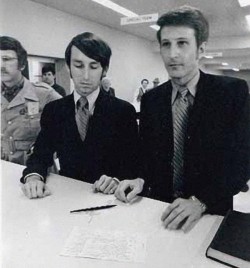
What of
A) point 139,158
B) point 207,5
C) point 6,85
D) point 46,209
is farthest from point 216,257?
point 207,5

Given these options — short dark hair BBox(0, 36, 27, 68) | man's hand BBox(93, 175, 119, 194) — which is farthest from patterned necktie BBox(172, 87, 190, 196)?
short dark hair BBox(0, 36, 27, 68)

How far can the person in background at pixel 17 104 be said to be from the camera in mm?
1469

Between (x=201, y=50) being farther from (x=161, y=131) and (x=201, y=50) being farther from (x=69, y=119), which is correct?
(x=69, y=119)

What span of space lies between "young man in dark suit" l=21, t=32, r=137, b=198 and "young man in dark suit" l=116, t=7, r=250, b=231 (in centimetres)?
15

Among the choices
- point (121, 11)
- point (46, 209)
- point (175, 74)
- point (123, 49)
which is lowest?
point (46, 209)

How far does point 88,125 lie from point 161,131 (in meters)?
0.34

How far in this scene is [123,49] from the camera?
1.92m

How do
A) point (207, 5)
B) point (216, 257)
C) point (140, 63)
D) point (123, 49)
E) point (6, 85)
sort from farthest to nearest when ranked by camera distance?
1. point (140, 63)
2. point (123, 49)
3. point (207, 5)
4. point (6, 85)
5. point (216, 257)

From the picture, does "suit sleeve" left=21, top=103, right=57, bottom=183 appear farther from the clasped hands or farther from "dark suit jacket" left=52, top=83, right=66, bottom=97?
"dark suit jacket" left=52, top=83, right=66, bottom=97

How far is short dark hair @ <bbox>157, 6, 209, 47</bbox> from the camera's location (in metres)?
1.07

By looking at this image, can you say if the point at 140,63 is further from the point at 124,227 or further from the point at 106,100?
the point at 124,227

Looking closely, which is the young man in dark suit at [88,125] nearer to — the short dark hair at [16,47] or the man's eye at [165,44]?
the man's eye at [165,44]

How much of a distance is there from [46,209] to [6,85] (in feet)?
2.94

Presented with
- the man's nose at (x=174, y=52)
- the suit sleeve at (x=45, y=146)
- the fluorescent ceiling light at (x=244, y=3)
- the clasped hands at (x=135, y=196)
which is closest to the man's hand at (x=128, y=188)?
the clasped hands at (x=135, y=196)
